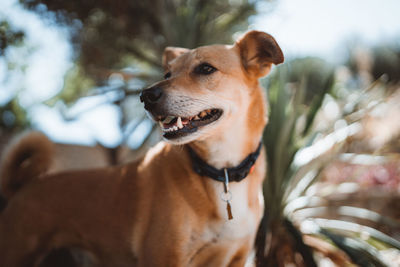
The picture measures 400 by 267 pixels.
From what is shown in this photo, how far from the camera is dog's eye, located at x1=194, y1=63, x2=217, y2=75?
6.09 ft

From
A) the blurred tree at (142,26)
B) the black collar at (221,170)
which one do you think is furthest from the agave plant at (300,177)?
the blurred tree at (142,26)

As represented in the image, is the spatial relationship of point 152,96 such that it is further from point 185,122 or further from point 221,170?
point 221,170

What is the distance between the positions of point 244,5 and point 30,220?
502cm

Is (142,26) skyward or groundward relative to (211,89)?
skyward

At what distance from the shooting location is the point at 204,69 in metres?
1.86

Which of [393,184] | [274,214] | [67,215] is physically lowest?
[393,184]

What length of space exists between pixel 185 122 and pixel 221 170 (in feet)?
1.22

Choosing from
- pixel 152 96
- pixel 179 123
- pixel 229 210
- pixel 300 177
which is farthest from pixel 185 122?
pixel 300 177

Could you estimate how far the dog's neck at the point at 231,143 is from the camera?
1.82 meters

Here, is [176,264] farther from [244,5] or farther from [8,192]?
[244,5]

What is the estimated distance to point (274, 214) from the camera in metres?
2.90

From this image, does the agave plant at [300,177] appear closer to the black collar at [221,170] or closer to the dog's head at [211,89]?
the black collar at [221,170]

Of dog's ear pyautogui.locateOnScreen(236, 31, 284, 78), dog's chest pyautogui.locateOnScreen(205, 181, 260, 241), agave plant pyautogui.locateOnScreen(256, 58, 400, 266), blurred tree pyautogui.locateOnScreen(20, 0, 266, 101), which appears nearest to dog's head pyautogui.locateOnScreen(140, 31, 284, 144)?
dog's ear pyautogui.locateOnScreen(236, 31, 284, 78)

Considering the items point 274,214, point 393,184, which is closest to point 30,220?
point 274,214
